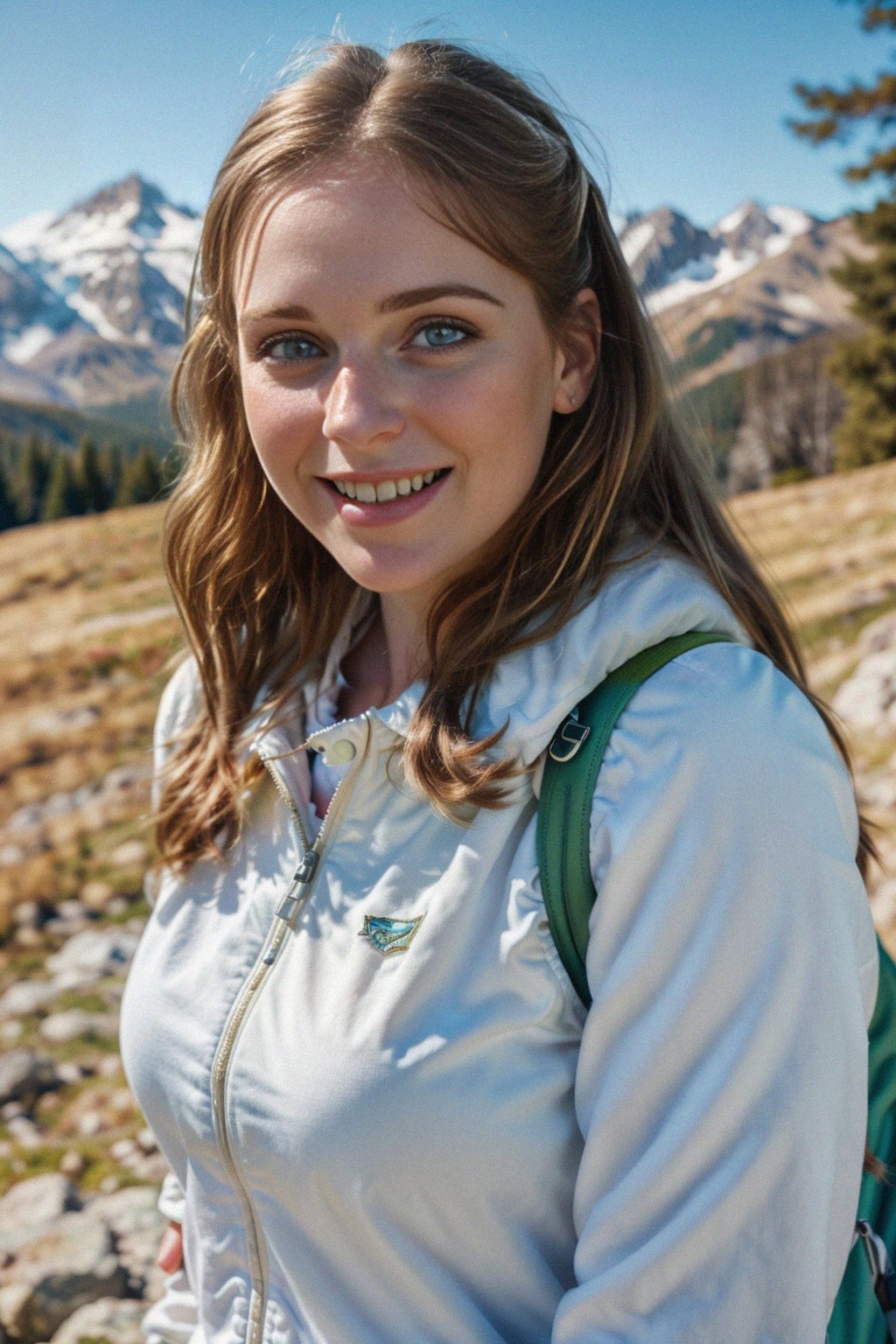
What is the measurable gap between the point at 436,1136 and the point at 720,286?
244cm

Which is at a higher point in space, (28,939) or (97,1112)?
(28,939)

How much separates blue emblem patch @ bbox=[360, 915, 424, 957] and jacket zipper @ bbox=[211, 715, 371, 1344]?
155mm

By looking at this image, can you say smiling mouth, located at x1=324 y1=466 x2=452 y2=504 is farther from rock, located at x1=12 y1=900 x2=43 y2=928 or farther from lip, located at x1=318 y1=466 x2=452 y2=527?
rock, located at x1=12 y1=900 x2=43 y2=928

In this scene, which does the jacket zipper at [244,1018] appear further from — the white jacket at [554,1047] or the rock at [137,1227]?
the rock at [137,1227]

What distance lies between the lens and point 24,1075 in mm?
3654

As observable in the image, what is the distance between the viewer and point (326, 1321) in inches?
54.9

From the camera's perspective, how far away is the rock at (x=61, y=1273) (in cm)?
275

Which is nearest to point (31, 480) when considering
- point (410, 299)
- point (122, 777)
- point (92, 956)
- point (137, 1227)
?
point (122, 777)

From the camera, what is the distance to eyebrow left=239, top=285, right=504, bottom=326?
4.68 ft

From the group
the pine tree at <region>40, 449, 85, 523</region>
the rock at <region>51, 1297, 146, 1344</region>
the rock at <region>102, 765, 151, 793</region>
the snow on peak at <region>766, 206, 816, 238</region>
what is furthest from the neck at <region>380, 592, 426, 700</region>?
the snow on peak at <region>766, 206, 816, 238</region>

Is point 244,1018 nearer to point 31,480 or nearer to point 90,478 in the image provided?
point 31,480

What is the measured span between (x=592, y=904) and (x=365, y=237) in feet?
2.91

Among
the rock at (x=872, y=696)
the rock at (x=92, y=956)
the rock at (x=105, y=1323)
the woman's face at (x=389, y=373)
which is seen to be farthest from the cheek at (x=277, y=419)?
the rock at (x=872, y=696)

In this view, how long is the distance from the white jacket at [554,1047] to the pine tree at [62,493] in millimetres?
6693
